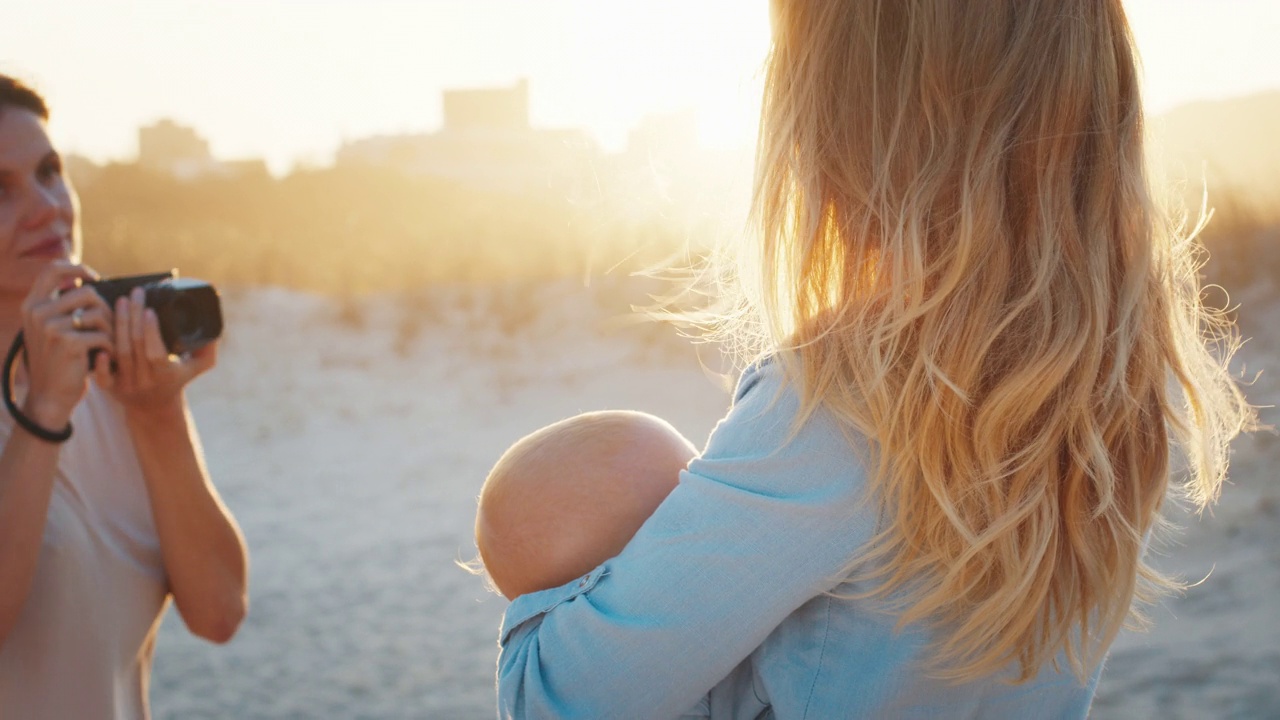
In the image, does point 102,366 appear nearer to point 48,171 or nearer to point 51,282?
point 51,282

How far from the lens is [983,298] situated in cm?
113

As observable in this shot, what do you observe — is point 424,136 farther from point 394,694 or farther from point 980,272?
point 980,272

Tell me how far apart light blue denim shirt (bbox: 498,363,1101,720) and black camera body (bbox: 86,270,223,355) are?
1089 mm

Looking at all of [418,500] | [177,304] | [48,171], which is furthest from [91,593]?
[418,500]

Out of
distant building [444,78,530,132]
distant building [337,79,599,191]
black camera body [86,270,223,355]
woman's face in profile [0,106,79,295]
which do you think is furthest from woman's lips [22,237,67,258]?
distant building [337,79,599,191]

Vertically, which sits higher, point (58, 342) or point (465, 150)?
point (58, 342)

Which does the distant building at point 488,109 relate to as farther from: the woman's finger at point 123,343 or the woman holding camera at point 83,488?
the woman's finger at point 123,343

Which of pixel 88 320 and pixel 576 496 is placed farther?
pixel 88 320

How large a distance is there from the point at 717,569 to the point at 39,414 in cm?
132

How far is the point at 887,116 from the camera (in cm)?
119

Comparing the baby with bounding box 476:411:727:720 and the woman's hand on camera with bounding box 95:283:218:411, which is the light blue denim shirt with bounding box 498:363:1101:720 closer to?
the baby with bounding box 476:411:727:720

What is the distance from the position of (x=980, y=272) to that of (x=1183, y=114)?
32.3m

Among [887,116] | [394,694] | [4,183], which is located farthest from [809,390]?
[394,694]

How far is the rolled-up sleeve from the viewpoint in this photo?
43.6 inches
